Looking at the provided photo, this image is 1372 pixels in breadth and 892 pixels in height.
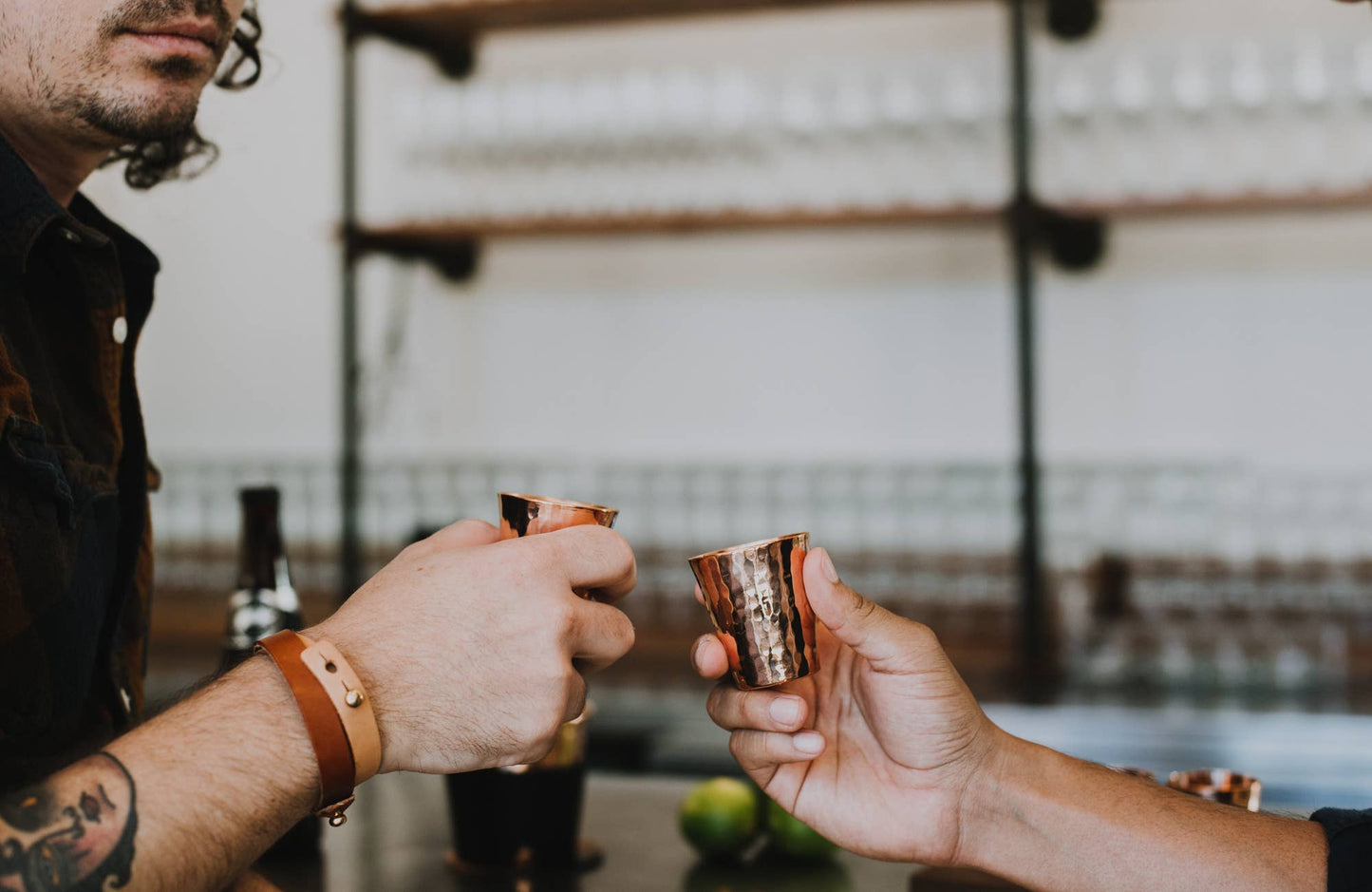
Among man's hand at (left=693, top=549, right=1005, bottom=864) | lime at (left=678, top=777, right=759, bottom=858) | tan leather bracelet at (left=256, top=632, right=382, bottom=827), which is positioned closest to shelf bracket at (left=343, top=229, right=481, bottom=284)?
lime at (left=678, top=777, right=759, bottom=858)

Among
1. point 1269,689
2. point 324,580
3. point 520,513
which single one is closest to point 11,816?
point 520,513

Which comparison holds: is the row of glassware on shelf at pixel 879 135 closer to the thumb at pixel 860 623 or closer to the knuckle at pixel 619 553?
the thumb at pixel 860 623

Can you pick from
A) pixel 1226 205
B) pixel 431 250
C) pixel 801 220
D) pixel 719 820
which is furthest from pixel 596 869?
pixel 431 250

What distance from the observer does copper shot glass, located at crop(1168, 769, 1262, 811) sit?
3.28ft

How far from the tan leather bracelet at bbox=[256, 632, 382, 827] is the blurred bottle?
462 millimetres

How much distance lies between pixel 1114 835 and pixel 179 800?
2.09ft

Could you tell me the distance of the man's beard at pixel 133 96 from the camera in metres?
1.04

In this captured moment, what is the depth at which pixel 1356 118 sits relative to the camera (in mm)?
2576

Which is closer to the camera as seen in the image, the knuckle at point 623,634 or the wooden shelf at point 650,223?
the knuckle at point 623,634

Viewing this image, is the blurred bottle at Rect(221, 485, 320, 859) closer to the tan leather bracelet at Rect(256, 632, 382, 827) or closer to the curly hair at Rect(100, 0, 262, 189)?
the tan leather bracelet at Rect(256, 632, 382, 827)

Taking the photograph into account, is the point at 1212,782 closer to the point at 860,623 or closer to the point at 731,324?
the point at 860,623

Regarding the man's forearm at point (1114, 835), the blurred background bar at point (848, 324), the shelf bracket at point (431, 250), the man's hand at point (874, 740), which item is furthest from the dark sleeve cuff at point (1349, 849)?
the shelf bracket at point (431, 250)

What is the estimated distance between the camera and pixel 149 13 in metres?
1.05

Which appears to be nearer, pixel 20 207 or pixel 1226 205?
pixel 20 207
